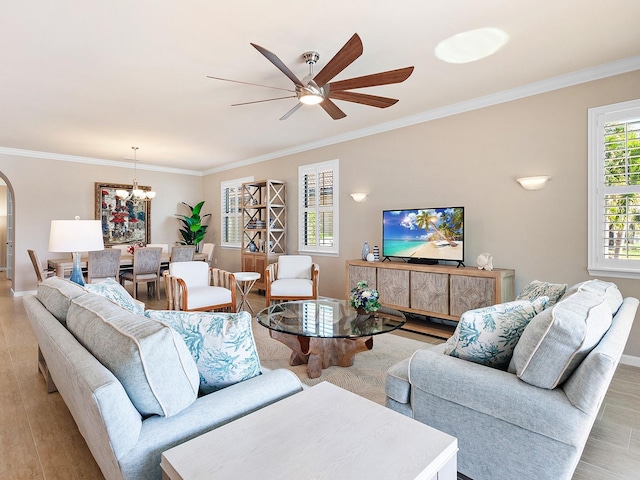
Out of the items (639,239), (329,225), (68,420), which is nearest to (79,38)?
(68,420)

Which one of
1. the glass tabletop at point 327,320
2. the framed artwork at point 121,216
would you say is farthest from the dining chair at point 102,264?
the glass tabletop at point 327,320

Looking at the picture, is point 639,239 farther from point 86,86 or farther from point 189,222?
point 189,222

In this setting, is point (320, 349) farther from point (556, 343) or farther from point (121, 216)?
point (121, 216)

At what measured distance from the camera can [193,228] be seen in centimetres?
783

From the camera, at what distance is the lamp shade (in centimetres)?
281

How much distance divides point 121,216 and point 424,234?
634 centimetres

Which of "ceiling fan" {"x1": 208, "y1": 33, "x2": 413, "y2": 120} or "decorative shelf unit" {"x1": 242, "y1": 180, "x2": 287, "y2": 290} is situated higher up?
"ceiling fan" {"x1": 208, "y1": 33, "x2": 413, "y2": 120}

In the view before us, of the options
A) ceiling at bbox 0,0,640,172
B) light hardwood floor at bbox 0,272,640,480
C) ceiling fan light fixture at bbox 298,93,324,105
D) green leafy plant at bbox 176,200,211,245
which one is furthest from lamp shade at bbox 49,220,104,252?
green leafy plant at bbox 176,200,211,245

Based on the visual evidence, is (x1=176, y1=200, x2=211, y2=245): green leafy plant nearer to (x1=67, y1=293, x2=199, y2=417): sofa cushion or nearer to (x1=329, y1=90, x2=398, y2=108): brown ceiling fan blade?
(x1=329, y1=90, x2=398, y2=108): brown ceiling fan blade

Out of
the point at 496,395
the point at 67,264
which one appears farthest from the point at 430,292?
the point at 67,264

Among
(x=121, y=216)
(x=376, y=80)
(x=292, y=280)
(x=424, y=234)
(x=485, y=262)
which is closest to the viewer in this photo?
(x=376, y=80)

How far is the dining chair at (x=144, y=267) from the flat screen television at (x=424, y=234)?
380 centimetres

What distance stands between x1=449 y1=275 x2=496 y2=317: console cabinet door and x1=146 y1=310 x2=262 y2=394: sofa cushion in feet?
9.21

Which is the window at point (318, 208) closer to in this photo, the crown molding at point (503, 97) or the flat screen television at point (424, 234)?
the crown molding at point (503, 97)
